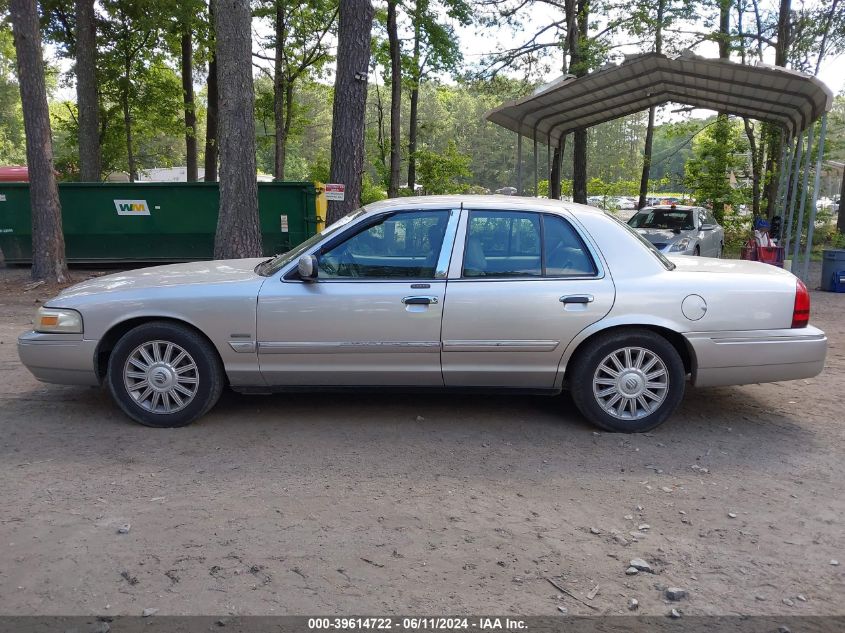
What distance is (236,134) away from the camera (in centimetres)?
960

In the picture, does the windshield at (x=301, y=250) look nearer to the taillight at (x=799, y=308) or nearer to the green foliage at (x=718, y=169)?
the taillight at (x=799, y=308)

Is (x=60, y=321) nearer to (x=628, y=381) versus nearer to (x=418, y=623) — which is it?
(x=418, y=623)

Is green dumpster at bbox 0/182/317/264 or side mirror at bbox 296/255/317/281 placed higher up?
green dumpster at bbox 0/182/317/264

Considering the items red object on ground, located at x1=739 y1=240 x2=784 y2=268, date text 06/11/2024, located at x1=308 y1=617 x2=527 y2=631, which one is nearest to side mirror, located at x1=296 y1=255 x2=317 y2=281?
date text 06/11/2024, located at x1=308 y1=617 x2=527 y2=631

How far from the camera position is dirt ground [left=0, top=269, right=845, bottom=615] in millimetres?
2906

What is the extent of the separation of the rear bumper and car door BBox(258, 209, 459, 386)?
177 cm

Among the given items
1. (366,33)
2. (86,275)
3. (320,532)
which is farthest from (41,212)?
(320,532)

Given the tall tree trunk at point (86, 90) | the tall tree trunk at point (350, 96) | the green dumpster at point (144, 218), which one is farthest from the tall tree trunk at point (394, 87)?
the tall tree trunk at point (350, 96)

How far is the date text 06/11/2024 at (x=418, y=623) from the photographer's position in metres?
2.67

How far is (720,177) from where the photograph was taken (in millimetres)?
20156

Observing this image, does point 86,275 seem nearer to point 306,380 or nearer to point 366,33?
point 366,33

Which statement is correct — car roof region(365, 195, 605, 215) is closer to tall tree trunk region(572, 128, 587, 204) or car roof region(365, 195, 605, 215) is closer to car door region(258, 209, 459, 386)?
car door region(258, 209, 459, 386)

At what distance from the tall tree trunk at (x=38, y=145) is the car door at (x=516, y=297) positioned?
9.23 metres

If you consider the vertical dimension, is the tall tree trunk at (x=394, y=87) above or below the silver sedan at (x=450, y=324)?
above
